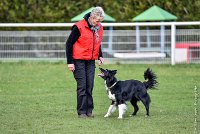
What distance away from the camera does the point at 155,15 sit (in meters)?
26.5

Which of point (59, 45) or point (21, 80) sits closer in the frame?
point (21, 80)

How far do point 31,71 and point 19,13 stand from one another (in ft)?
21.4

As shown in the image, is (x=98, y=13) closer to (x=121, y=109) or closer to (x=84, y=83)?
(x=84, y=83)

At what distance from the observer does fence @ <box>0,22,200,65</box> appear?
2475 centimetres

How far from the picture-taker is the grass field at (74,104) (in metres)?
11.9

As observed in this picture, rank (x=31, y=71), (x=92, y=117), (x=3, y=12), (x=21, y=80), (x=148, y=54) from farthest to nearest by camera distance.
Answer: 1. (x=3, y=12)
2. (x=148, y=54)
3. (x=31, y=71)
4. (x=21, y=80)
5. (x=92, y=117)

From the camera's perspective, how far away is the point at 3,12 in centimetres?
2881

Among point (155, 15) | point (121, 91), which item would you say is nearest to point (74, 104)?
point (121, 91)

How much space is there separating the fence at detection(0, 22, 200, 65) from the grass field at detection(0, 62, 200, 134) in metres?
0.97

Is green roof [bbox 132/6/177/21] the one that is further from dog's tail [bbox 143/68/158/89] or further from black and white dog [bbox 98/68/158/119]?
black and white dog [bbox 98/68/158/119]

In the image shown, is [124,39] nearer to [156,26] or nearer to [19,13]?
[156,26]

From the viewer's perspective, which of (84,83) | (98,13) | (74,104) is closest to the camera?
(98,13)

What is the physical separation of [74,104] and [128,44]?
1006cm

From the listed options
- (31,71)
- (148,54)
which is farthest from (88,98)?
(148,54)
